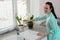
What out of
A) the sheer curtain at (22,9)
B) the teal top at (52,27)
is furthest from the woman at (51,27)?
the sheer curtain at (22,9)

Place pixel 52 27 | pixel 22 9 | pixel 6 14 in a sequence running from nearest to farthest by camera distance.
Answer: pixel 52 27, pixel 6 14, pixel 22 9

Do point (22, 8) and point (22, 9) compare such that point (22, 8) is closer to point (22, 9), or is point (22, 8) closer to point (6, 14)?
point (22, 9)

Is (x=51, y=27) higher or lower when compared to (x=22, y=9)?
lower

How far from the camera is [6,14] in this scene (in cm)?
224

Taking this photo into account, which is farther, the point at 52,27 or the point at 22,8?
the point at 22,8

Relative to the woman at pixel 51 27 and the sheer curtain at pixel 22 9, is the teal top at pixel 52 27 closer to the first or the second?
the woman at pixel 51 27

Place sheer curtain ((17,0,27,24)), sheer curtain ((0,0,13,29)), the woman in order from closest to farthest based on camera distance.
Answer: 1. the woman
2. sheer curtain ((0,0,13,29))
3. sheer curtain ((17,0,27,24))

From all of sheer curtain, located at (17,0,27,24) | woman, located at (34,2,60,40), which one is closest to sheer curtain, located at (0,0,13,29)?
sheer curtain, located at (17,0,27,24)

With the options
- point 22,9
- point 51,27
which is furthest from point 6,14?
point 51,27

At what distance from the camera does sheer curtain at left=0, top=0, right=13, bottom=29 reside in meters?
2.15

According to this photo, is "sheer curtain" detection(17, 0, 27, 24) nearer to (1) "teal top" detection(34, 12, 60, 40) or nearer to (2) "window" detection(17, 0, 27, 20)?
(2) "window" detection(17, 0, 27, 20)

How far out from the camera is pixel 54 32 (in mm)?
1956

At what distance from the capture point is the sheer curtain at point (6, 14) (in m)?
2.15

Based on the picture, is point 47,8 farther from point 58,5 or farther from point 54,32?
point 58,5
